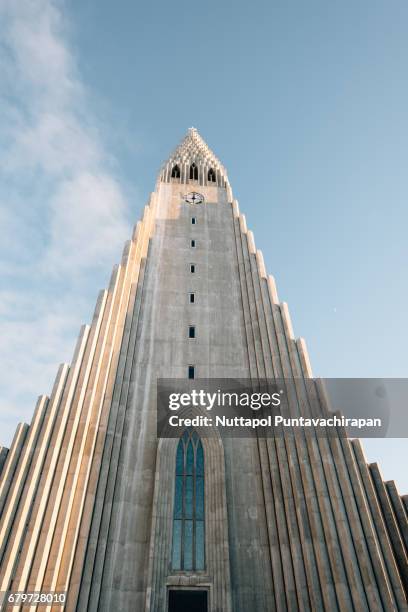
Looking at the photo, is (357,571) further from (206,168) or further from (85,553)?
(206,168)

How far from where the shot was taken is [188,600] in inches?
744

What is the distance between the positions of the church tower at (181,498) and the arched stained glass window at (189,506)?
6 cm

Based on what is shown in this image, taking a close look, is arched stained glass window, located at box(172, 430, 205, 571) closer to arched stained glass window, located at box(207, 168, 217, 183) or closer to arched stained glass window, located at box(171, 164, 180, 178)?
arched stained glass window, located at box(207, 168, 217, 183)

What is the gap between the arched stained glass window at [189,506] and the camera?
19.7m

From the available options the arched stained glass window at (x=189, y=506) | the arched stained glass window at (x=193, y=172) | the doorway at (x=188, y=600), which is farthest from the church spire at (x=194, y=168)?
the doorway at (x=188, y=600)

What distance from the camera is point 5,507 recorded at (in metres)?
17.8

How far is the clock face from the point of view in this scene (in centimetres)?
3716

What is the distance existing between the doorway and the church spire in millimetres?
31189

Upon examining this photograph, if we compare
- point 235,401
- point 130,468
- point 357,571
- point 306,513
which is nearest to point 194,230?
point 235,401

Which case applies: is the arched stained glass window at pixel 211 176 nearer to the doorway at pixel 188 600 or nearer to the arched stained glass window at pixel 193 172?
the arched stained glass window at pixel 193 172

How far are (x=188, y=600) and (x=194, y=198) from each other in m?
28.7

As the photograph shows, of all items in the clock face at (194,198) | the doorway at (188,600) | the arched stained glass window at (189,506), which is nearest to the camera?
the doorway at (188,600)

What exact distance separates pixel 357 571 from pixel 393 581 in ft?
4.44

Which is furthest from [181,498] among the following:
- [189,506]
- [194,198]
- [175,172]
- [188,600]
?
[175,172]
